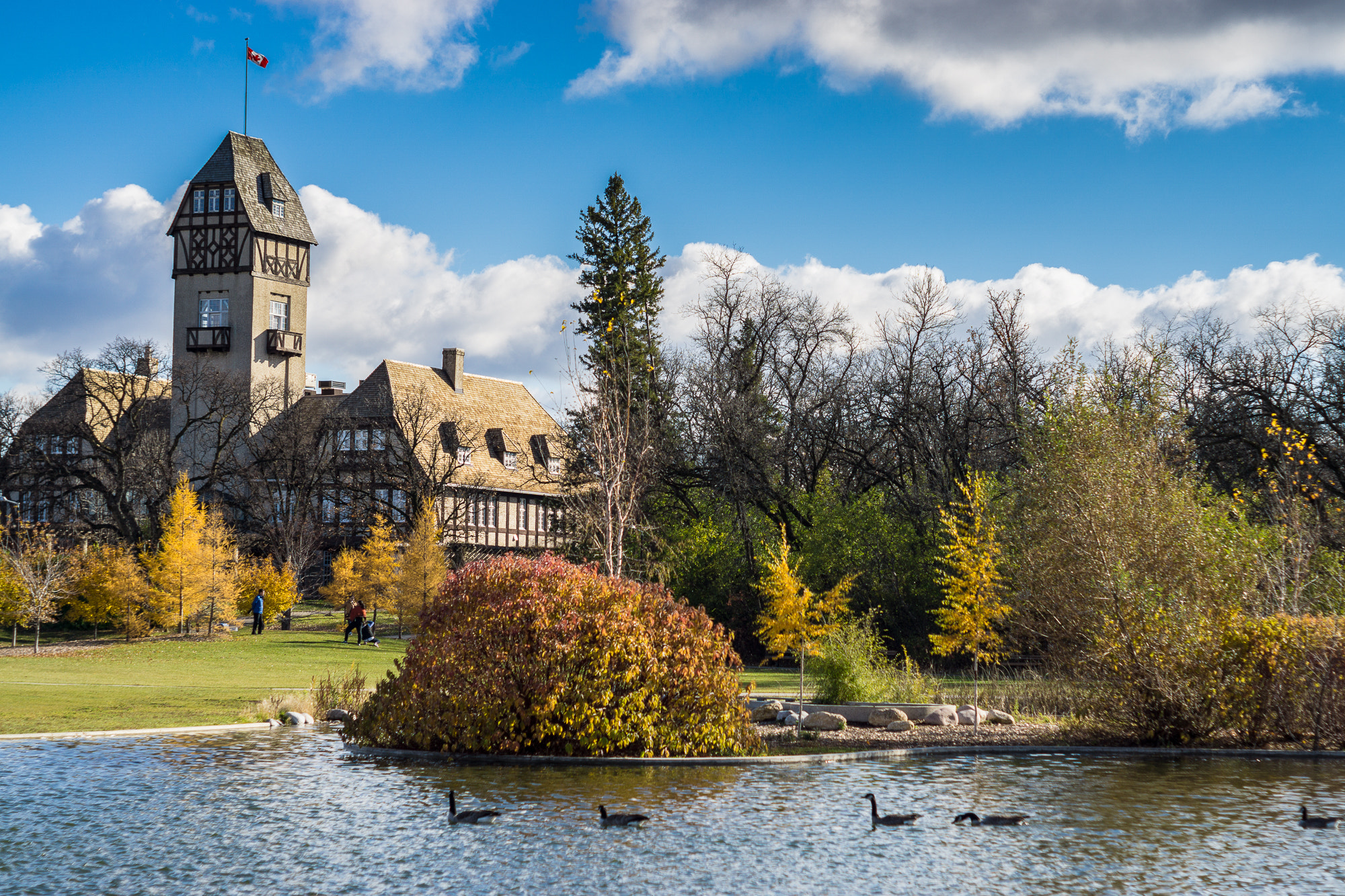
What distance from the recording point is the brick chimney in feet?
211

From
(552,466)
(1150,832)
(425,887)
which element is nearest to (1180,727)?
(1150,832)

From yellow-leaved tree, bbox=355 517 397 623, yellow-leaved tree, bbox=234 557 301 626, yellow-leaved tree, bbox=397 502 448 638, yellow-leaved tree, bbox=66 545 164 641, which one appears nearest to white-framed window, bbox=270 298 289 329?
yellow-leaved tree, bbox=234 557 301 626

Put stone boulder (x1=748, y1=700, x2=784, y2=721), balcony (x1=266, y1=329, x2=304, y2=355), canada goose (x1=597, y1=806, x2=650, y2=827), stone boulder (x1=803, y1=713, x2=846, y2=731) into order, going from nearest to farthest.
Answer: canada goose (x1=597, y1=806, x2=650, y2=827), stone boulder (x1=803, y1=713, x2=846, y2=731), stone boulder (x1=748, y1=700, x2=784, y2=721), balcony (x1=266, y1=329, x2=304, y2=355)

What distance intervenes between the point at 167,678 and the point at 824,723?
660 inches

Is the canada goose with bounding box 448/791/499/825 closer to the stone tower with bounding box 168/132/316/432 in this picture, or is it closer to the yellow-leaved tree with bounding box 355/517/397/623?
the yellow-leaved tree with bounding box 355/517/397/623

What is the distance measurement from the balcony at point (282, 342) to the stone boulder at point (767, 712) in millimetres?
48197

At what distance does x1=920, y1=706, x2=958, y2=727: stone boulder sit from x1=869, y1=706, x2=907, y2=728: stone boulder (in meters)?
0.35

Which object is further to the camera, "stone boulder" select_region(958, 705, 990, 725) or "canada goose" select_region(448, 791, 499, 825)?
"stone boulder" select_region(958, 705, 990, 725)

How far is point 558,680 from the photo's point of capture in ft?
45.5

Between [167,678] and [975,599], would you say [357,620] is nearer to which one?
[167,678]

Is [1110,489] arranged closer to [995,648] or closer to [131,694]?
[995,648]

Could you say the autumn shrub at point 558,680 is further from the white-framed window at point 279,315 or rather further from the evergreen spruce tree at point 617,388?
the white-framed window at point 279,315

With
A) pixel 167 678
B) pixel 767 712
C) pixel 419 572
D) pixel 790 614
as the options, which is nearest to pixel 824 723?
pixel 767 712

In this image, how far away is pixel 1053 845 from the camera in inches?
379
